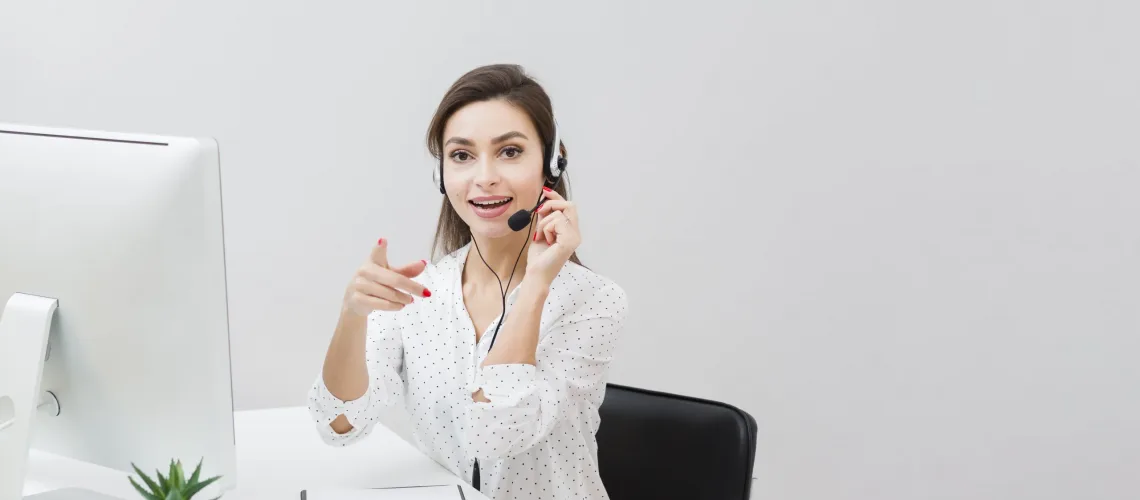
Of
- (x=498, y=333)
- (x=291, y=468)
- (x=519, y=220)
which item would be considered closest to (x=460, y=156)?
(x=519, y=220)

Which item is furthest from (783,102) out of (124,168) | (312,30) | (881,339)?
(124,168)

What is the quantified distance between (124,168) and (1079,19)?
2104 millimetres

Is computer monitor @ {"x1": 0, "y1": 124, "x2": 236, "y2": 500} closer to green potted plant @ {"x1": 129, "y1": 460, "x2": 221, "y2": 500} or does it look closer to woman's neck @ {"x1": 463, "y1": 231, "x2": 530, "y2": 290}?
green potted plant @ {"x1": 129, "y1": 460, "x2": 221, "y2": 500}

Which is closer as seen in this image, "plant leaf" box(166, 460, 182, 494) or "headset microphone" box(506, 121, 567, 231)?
"plant leaf" box(166, 460, 182, 494)

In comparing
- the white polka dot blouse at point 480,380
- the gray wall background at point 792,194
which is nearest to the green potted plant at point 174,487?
the white polka dot blouse at point 480,380

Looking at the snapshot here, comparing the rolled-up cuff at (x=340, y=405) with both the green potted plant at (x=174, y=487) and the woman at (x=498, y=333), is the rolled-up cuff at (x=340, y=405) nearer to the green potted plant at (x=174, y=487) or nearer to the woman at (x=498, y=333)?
the woman at (x=498, y=333)

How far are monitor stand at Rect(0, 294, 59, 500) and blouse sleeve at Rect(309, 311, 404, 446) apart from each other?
0.44 m

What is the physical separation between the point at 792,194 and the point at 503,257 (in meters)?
1.04

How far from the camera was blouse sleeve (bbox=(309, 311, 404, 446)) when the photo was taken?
56.5 inches

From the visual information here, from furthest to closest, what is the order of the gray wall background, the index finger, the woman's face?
the gray wall background, the woman's face, the index finger

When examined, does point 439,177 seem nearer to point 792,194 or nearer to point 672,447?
point 672,447

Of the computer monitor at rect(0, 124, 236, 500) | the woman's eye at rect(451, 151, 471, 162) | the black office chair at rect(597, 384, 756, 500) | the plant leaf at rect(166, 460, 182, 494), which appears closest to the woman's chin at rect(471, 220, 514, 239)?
the woman's eye at rect(451, 151, 471, 162)

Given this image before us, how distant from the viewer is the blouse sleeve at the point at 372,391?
4.71 ft

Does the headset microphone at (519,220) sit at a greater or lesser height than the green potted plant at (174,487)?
greater
